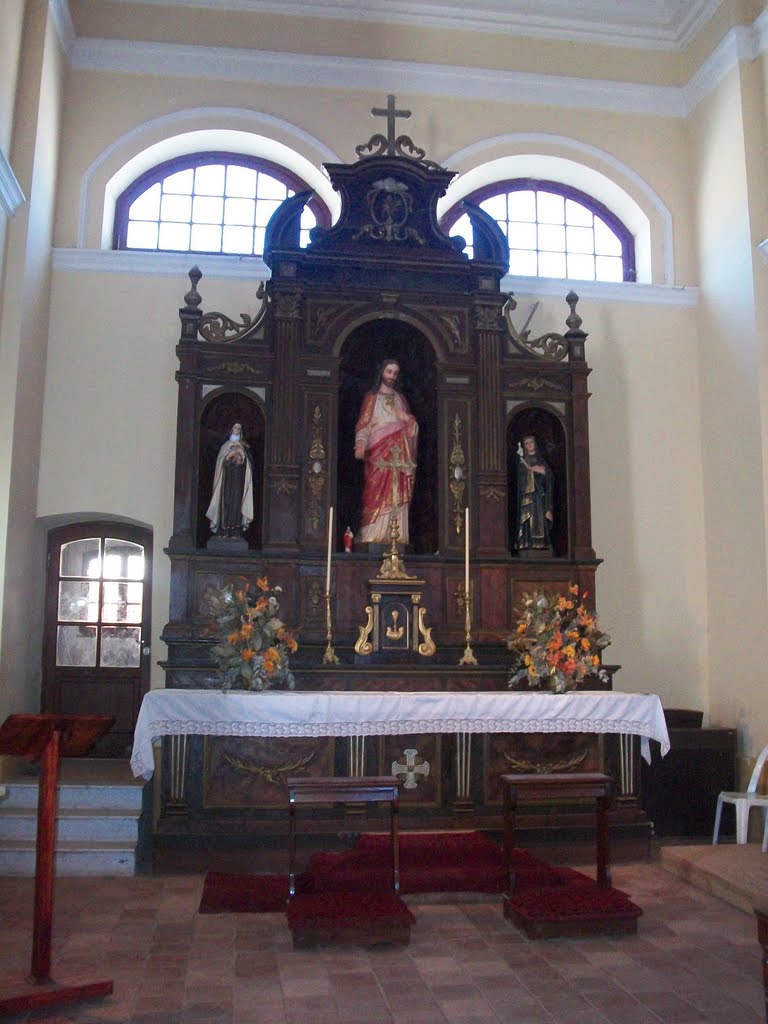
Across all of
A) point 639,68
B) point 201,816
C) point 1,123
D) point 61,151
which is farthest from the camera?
point 639,68

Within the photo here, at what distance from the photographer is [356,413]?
9.09m

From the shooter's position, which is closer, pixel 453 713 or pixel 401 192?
pixel 453 713

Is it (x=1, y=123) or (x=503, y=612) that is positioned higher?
(x=1, y=123)

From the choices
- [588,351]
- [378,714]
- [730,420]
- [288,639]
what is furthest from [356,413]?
[730,420]

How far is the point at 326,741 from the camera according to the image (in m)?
7.09

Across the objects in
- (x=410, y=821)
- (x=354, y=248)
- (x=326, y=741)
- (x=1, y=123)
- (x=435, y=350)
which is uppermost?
(x=1, y=123)

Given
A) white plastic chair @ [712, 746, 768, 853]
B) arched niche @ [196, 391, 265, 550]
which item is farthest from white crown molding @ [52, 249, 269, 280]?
white plastic chair @ [712, 746, 768, 853]

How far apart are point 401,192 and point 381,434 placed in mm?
2223

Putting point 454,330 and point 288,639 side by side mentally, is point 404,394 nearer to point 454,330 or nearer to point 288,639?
point 454,330

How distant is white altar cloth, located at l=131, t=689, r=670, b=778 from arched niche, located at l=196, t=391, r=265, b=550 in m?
1.88

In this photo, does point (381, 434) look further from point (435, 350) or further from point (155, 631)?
point (155, 631)

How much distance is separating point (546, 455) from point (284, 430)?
2.44 metres

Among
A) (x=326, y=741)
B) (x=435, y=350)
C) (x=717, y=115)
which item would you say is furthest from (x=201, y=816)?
(x=717, y=115)

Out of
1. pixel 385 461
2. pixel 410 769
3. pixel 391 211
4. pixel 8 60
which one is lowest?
pixel 410 769
